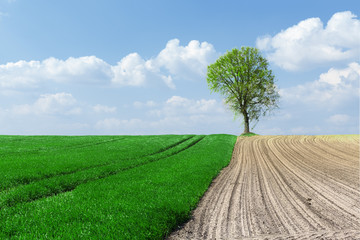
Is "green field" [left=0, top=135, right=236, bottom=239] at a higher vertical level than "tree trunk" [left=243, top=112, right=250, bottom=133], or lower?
lower

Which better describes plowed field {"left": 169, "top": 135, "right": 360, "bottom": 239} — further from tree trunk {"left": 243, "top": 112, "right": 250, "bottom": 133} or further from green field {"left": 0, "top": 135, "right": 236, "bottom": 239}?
tree trunk {"left": 243, "top": 112, "right": 250, "bottom": 133}

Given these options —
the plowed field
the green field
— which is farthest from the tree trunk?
the green field

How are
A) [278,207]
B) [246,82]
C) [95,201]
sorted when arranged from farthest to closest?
[246,82] < [95,201] < [278,207]

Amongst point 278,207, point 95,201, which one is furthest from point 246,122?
point 95,201

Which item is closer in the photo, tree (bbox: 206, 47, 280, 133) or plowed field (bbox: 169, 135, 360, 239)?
plowed field (bbox: 169, 135, 360, 239)

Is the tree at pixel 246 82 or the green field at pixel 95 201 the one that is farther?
the tree at pixel 246 82

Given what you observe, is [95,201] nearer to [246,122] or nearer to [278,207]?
[278,207]

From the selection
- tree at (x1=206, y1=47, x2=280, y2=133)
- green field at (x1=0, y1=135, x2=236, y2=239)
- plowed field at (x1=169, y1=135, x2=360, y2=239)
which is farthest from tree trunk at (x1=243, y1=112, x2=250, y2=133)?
green field at (x1=0, y1=135, x2=236, y2=239)

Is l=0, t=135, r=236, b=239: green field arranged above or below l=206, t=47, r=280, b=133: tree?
below

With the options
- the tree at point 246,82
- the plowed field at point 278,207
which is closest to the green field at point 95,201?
the plowed field at point 278,207

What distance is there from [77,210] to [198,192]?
199 inches

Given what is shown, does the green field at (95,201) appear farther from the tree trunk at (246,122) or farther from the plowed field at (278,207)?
the tree trunk at (246,122)

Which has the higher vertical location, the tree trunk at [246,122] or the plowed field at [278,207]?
the tree trunk at [246,122]

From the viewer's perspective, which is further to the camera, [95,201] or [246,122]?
[246,122]
